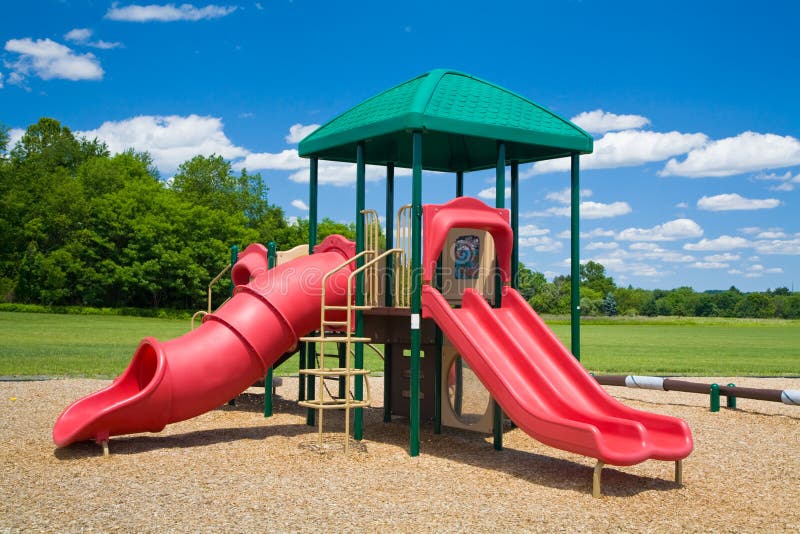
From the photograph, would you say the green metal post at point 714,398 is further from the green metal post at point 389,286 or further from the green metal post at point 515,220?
the green metal post at point 389,286

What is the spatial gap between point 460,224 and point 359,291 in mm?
1775

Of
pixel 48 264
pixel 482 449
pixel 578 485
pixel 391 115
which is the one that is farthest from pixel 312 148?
pixel 48 264

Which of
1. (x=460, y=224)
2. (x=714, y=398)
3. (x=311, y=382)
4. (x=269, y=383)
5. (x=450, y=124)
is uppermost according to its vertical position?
(x=450, y=124)

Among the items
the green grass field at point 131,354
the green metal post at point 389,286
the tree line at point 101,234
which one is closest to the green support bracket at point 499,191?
the green metal post at point 389,286

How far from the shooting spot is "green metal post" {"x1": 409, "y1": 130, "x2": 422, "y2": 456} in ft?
31.9

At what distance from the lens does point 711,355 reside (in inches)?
1179

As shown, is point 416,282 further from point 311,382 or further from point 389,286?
point 311,382

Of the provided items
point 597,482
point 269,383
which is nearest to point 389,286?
point 269,383

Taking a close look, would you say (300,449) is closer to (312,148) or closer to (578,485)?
(578,485)

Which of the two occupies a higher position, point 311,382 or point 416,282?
point 416,282

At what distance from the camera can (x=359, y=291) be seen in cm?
1083

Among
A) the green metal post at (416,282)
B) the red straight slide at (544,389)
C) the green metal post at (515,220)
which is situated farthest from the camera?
the green metal post at (515,220)

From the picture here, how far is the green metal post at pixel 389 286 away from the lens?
38.2ft

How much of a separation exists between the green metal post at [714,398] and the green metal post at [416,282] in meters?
6.35
